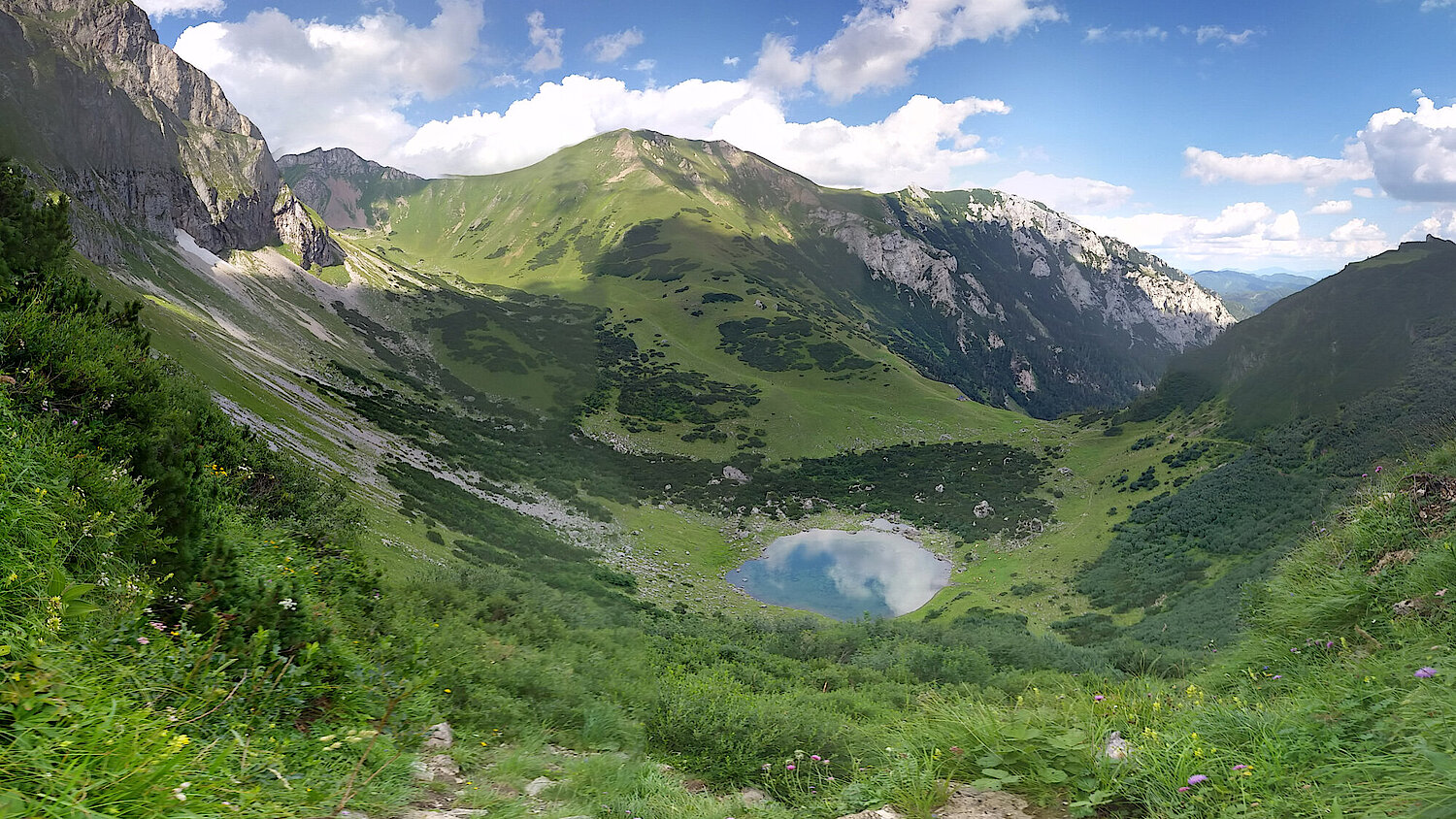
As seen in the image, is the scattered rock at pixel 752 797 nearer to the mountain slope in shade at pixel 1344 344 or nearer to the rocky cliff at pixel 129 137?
the mountain slope in shade at pixel 1344 344

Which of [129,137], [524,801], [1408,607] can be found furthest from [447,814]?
[129,137]

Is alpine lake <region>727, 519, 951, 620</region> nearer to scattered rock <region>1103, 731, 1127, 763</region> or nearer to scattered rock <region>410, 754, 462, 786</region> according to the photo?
scattered rock <region>1103, 731, 1127, 763</region>

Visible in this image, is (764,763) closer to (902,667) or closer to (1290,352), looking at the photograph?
(902,667)

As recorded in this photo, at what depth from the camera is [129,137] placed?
295 ft

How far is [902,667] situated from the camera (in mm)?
14445

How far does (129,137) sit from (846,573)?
12026 cm

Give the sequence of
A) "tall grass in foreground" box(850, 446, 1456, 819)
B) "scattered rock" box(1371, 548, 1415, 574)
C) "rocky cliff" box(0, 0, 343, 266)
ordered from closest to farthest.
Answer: "tall grass in foreground" box(850, 446, 1456, 819)
"scattered rock" box(1371, 548, 1415, 574)
"rocky cliff" box(0, 0, 343, 266)

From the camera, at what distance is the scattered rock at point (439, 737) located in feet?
18.8

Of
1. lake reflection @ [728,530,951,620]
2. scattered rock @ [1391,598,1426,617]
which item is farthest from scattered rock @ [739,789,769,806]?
lake reflection @ [728,530,951,620]

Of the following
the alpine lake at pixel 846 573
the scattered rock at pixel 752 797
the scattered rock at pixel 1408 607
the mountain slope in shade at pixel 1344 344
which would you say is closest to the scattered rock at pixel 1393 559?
the scattered rock at pixel 1408 607

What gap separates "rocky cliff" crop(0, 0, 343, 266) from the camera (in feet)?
244

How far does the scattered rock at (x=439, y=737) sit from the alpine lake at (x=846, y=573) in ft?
150

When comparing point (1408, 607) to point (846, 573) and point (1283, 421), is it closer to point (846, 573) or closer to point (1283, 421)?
point (846, 573)

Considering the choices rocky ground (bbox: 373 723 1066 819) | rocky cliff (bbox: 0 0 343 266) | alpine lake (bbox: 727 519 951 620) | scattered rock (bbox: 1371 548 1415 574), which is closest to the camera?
rocky ground (bbox: 373 723 1066 819)
